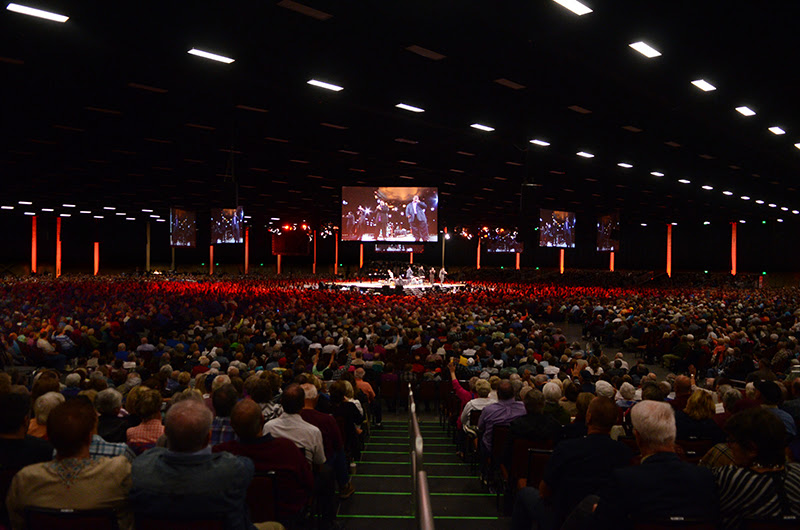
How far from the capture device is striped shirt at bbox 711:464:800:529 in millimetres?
2598

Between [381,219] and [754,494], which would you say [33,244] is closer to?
[381,219]

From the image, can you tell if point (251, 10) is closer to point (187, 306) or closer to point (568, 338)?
point (187, 306)

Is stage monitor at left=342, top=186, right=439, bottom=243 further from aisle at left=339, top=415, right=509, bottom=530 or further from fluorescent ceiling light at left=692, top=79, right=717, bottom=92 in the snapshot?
aisle at left=339, top=415, right=509, bottom=530

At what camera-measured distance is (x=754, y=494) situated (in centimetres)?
263

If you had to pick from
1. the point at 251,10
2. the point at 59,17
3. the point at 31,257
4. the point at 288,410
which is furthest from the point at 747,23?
the point at 31,257

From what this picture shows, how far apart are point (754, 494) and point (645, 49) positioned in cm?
744

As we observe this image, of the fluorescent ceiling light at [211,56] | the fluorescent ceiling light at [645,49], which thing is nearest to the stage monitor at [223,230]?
the fluorescent ceiling light at [211,56]

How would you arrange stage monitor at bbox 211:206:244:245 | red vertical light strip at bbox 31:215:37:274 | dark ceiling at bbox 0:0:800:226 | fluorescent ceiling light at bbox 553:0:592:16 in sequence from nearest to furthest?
fluorescent ceiling light at bbox 553:0:592:16
dark ceiling at bbox 0:0:800:226
stage monitor at bbox 211:206:244:245
red vertical light strip at bbox 31:215:37:274

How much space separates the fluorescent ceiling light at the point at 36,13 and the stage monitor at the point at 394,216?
14751mm

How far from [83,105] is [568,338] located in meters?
17.2

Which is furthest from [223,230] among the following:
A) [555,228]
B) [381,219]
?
[555,228]

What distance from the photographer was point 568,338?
844 inches

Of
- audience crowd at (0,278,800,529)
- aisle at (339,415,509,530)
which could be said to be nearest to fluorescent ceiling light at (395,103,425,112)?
audience crowd at (0,278,800,529)

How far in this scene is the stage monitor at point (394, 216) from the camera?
22359 mm
